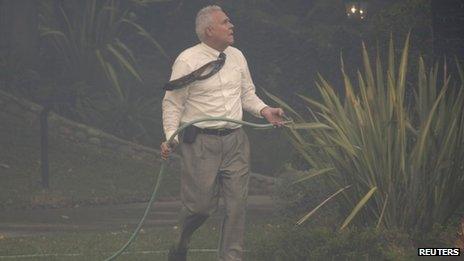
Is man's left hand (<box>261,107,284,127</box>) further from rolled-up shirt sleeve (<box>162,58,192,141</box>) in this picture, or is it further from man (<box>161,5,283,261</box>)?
rolled-up shirt sleeve (<box>162,58,192,141</box>)

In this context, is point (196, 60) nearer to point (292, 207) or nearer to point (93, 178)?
point (292, 207)

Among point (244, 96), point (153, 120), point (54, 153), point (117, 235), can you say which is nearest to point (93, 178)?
point (54, 153)

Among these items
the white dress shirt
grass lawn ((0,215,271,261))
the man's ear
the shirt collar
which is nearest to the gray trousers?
the white dress shirt

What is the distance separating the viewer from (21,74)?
17.8 m

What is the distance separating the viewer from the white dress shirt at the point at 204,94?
8.88 m

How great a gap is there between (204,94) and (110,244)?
2308 mm

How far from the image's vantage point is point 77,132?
661 inches

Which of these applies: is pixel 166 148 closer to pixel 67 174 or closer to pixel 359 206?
pixel 359 206

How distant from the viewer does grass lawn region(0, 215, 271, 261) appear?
32.9 feet

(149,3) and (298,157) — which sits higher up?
(149,3)

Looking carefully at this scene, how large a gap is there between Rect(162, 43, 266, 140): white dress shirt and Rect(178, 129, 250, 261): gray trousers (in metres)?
0.15

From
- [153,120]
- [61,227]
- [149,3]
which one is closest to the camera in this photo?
[61,227]

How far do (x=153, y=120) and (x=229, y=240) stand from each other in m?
8.80

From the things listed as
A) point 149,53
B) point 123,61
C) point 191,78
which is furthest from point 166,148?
point 149,53
